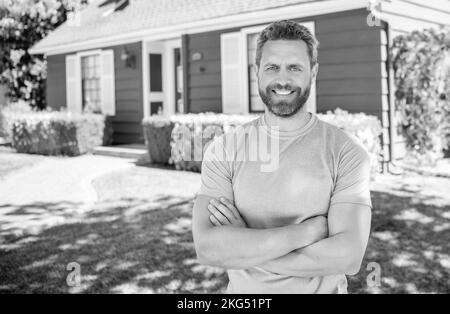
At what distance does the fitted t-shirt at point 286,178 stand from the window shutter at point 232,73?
338 inches

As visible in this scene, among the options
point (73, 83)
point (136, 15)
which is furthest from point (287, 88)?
point (73, 83)

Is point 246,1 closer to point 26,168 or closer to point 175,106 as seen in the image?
point 175,106

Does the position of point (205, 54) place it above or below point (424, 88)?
above

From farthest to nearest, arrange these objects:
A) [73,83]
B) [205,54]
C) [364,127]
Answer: [73,83] < [205,54] < [364,127]

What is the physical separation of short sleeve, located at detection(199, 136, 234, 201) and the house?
7.17 meters

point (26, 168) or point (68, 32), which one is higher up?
point (68, 32)

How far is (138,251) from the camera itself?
15.8 ft

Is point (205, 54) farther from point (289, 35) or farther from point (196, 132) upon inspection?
point (289, 35)

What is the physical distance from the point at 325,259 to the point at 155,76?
1162cm

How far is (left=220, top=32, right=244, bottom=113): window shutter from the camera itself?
10398mm

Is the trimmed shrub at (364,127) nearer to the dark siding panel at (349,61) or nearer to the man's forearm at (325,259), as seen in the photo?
the dark siding panel at (349,61)
